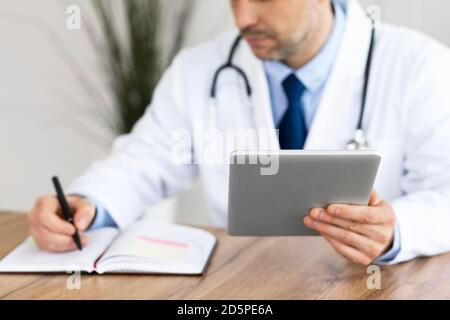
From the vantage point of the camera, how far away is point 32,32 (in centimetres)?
239

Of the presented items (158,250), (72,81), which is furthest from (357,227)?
(72,81)

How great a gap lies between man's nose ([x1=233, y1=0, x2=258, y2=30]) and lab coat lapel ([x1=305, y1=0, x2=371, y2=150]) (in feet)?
0.69

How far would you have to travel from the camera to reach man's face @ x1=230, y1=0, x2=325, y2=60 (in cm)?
127

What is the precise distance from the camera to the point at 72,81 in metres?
2.43

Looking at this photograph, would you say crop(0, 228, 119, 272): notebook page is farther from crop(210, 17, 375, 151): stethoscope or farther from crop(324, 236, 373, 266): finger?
crop(210, 17, 375, 151): stethoscope

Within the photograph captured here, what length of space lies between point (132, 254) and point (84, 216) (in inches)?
7.5

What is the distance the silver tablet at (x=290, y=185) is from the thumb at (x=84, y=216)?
0.30 metres

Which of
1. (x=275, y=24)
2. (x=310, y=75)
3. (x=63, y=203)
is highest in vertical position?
(x=275, y=24)

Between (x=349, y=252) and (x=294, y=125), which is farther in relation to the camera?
(x=294, y=125)

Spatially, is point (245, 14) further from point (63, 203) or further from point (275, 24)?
point (63, 203)

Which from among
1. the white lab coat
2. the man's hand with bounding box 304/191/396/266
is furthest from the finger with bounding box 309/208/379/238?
the white lab coat

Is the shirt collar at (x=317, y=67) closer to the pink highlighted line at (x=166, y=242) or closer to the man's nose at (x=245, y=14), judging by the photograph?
the man's nose at (x=245, y=14)

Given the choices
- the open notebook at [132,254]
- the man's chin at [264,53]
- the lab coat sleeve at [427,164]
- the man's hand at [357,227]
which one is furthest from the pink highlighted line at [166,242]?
the man's chin at [264,53]
